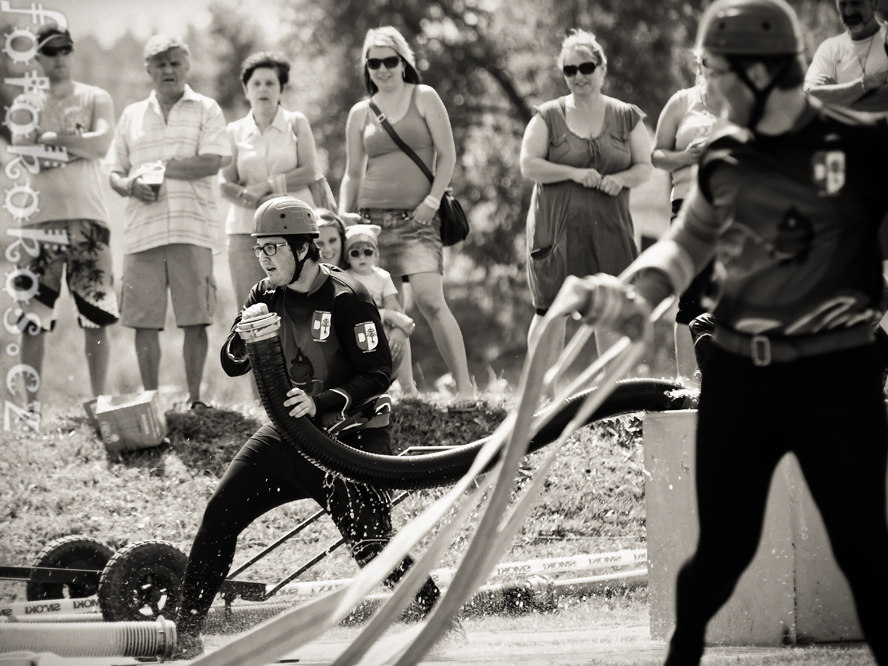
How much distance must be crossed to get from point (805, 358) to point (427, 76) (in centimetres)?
1860

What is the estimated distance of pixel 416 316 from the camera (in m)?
18.7

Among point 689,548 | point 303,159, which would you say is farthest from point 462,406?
point 689,548

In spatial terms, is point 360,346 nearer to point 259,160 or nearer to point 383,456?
point 383,456

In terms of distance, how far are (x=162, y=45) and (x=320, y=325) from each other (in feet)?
14.5

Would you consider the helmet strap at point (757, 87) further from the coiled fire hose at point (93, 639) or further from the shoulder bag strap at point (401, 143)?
the shoulder bag strap at point (401, 143)

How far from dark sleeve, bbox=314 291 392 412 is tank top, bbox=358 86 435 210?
318cm

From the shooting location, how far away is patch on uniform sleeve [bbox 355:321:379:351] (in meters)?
7.08

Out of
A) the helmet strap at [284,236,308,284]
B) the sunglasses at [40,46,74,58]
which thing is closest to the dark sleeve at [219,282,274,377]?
the helmet strap at [284,236,308,284]

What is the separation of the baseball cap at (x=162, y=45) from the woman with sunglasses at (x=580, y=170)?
2.85 metres

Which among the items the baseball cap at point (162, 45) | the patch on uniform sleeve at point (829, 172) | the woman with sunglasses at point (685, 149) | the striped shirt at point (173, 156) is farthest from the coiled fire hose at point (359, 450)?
the baseball cap at point (162, 45)

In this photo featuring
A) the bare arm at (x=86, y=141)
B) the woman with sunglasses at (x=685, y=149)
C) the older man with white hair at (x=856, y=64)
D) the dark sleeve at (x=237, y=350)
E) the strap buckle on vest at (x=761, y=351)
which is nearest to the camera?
the strap buckle on vest at (x=761, y=351)

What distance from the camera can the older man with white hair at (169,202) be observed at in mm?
10531

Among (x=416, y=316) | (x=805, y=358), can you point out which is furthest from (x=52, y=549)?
(x=416, y=316)

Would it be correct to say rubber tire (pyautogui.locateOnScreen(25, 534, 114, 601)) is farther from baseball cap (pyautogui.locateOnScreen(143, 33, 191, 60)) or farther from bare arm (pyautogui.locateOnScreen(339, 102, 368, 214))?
baseball cap (pyautogui.locateOnScreen(143, 33, 191, 60))
